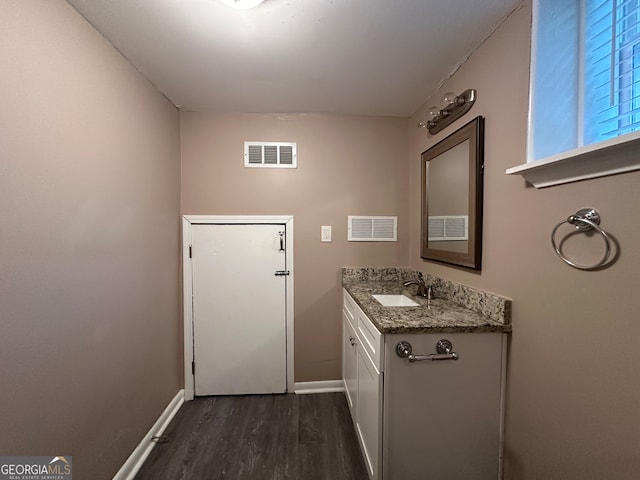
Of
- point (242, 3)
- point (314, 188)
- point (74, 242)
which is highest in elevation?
point (242, 3)

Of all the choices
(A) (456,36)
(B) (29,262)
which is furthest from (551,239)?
(B) (29,262)

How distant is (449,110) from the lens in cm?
155

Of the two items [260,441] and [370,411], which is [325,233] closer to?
[370,411]

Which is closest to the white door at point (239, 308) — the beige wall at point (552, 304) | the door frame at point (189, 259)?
the door frame at point (189, 259)

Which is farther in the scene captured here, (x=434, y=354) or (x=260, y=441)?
(x=260, y=441)

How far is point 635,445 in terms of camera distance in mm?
744

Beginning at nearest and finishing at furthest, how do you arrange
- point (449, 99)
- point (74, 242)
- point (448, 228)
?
point (74, 242), point (449, 99), point (448, 228)

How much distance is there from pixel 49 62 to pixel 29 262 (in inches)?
30.6

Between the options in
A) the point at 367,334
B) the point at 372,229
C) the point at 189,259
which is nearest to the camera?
the point at 367,334

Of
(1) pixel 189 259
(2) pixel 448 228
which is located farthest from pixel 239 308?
(2) pixel 448 228

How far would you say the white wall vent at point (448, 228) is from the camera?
1.47 metres

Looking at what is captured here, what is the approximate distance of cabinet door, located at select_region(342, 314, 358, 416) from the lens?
164 centimetres

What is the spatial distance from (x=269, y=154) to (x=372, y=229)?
1.07m

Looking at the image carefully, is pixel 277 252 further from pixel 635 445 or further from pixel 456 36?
pixel 635 445
